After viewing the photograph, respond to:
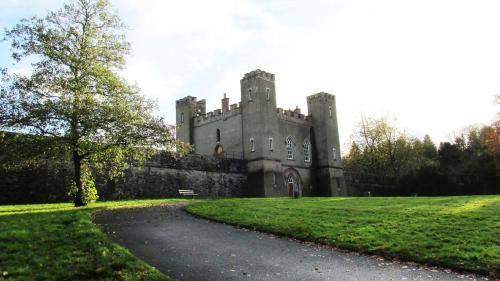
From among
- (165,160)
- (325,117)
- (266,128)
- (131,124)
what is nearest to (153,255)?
(131,124)

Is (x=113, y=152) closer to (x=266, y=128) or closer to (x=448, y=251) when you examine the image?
(x=448, y=251)

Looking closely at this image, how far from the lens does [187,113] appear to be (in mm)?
49281

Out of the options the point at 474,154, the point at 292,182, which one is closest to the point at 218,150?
the point at 292,182

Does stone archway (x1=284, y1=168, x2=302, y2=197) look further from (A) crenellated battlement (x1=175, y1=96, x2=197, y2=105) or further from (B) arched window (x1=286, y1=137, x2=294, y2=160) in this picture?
(A) crenellated battlement (x1=175, y1=96, x2=197, y2=105)

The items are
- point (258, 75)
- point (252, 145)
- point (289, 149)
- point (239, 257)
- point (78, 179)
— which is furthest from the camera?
point (289, 149)

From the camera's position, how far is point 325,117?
50125 millimetres

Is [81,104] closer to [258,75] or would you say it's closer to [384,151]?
[258,75]

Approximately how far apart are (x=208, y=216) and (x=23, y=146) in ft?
28.4

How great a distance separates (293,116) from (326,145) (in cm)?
469

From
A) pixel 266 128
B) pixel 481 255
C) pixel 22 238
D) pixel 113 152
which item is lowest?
pixel 481 255

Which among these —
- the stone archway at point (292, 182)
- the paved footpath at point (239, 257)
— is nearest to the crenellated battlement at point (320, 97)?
the stone archway at point (292, 182)

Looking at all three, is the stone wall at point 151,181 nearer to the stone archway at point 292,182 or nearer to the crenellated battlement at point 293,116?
the stone archway at point 292,182

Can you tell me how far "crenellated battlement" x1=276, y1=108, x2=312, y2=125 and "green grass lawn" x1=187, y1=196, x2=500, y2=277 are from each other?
2521cm

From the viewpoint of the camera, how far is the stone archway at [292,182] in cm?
4562
